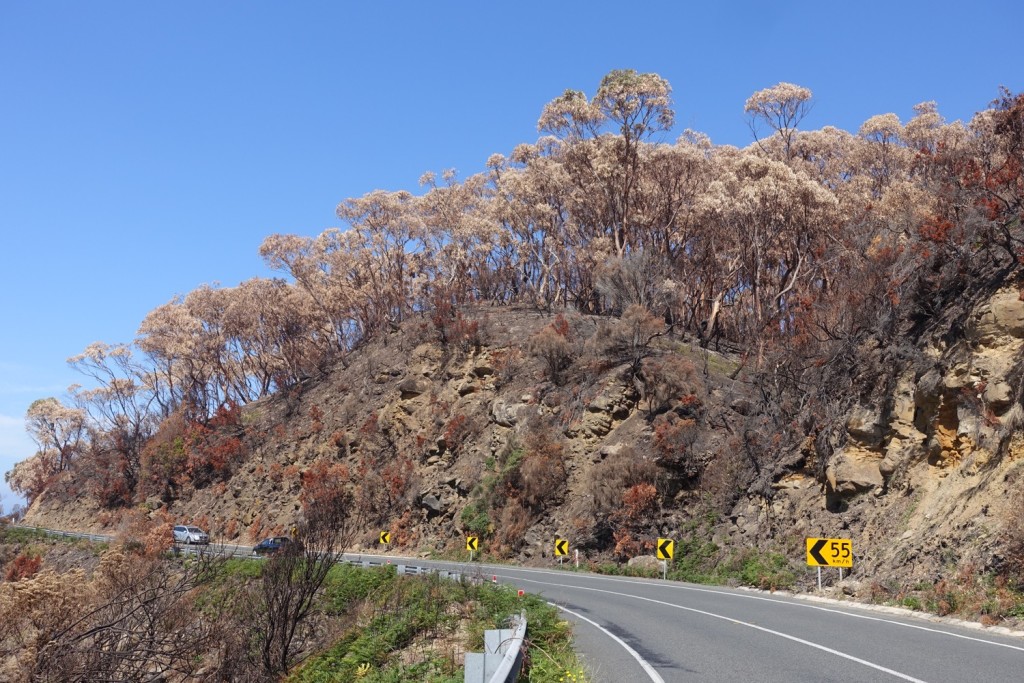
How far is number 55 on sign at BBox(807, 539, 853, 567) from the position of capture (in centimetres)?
1989

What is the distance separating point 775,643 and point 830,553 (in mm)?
8952

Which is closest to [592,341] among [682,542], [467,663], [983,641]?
[682,542]

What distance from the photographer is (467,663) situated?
6.79 metres

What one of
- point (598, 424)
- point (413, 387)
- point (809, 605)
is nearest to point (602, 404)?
point (598, 424)

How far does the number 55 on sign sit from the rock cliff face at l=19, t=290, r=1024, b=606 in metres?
0.52

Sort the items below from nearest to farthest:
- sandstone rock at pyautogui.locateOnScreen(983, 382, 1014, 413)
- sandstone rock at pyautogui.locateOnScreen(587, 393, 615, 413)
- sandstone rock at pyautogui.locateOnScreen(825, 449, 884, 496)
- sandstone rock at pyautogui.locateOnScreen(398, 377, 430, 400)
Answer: sandstone rock at pyautogui.locateOnScreen(983, 382, 1014, 413), sandstone rock at pyautogui.locateOnScreen(825, 449, 884, 496), sandstone rock at pyautogui.locateOnScreen(587, 393, 615, 413), sandstone rock at pyautogui.locateOnScreen(398, 377, 430, 400)

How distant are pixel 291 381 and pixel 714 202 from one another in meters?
35.4

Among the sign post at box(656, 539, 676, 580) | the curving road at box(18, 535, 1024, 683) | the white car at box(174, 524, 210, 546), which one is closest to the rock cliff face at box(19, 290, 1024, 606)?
the sign post at box(656, 539, 676, 580)

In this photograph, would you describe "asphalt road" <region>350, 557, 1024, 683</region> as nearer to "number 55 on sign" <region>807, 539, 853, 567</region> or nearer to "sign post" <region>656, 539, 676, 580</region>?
"number 55 on sign" <region>807, 539, 853, 567</region>

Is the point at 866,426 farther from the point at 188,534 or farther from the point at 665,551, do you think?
the point at 188,534

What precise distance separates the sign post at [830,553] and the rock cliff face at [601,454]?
50cm

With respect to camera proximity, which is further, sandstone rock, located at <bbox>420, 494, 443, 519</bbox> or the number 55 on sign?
sandstone rock, located at <bbox>420, 494, 443, 519</bbox>

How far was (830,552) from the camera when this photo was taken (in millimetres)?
20109

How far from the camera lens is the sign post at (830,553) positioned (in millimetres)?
19891
